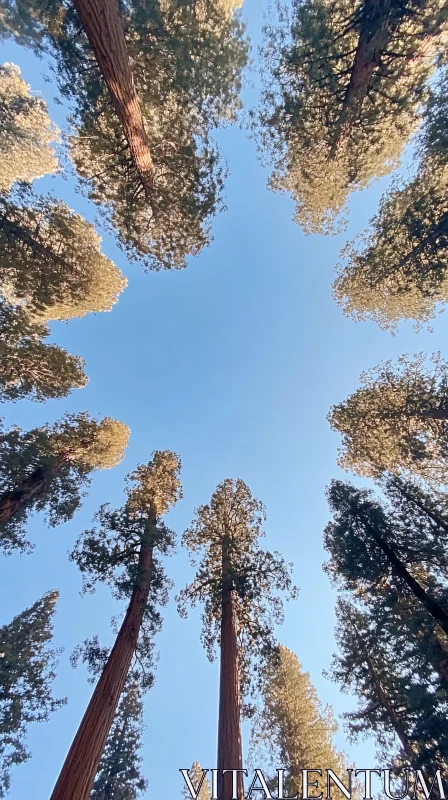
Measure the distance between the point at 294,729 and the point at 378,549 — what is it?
8.05 m

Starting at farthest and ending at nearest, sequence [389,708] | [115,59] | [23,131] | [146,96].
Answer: [23,131] → [389,708] → [146,96] → [115,59]

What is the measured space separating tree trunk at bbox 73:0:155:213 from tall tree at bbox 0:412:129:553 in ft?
31.2

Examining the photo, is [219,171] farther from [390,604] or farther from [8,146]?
[390,604]

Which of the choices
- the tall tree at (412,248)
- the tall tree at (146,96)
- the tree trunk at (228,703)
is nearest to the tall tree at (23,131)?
the tall tree at (146,96)

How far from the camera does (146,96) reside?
25.8 ft

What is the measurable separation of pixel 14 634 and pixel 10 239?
13.7 meters

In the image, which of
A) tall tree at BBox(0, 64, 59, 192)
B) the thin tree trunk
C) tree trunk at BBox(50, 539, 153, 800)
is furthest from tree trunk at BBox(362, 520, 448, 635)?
tall tree at BBox(0, 64, 59, 192)

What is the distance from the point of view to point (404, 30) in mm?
7109

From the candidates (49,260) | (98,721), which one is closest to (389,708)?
(98,721)

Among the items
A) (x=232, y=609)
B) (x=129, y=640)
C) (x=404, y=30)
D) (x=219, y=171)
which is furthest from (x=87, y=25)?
(x=232, y=609)

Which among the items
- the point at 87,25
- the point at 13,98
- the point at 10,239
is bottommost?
the point at 87,25

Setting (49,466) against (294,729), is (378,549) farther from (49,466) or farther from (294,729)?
(49,466)

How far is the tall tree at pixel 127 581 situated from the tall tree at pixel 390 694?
19.9 feet

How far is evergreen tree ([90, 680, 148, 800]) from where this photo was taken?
432 inches
